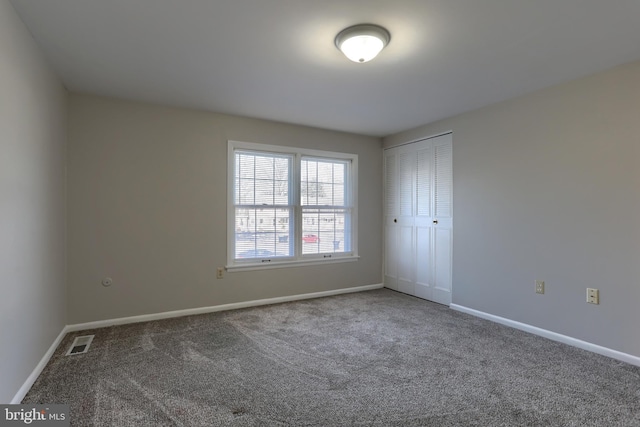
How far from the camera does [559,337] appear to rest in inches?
117

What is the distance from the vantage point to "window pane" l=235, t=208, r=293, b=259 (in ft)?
13.4

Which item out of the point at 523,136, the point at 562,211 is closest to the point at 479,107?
the point at 523,136

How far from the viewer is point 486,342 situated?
2.92 m

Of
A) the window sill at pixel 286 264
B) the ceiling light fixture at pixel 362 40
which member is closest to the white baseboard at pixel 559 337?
the window sill at pixel 286 264

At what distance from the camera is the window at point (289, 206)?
406 centimetres

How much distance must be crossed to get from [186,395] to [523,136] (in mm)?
3672

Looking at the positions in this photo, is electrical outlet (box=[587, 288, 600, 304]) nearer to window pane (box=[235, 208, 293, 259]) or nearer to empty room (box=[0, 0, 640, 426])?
empty room (box=[0, 0, 640, 426])

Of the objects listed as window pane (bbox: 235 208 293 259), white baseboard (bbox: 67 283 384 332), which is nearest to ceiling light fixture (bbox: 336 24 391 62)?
window pane (bbox: 235 208 293 259)

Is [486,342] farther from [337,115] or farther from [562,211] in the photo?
[337,115]

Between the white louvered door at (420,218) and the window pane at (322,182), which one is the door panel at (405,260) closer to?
the white louvered door at (420,218)

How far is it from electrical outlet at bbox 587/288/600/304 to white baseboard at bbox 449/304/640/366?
1.18ft

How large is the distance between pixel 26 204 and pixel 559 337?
4.37 m

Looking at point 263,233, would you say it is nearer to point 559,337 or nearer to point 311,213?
point 311,213
